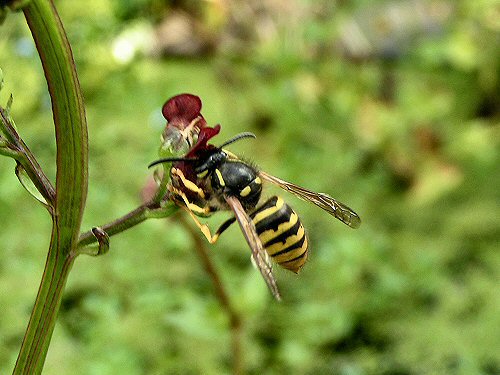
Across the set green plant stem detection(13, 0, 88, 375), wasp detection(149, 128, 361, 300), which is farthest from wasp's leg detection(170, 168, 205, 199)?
green plant stem detection(13, 0, 88, 375)

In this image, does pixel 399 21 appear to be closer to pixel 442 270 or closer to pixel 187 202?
pixel 442 270

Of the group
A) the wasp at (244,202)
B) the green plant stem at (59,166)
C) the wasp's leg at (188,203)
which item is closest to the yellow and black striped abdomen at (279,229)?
the wasp at (244,202)

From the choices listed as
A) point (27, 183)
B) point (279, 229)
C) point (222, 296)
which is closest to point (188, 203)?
point (27, 183)

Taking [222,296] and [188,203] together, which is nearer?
[188,203]

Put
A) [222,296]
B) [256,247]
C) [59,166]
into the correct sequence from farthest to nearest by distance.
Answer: [222,296] → [256,247] → [59,166]

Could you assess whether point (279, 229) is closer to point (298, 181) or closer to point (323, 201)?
point (323, 201)

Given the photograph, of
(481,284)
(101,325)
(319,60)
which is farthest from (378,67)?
(101,325)
